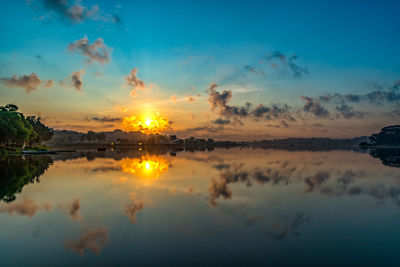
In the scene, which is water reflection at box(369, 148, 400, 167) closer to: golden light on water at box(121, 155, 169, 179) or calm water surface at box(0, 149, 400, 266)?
calm water surface at box(0, 149, 400, 266)

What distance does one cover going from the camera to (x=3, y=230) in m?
13.6

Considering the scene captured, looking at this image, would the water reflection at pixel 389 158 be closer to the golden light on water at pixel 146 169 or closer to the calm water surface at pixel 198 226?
the calm water surface at pixel 198 226

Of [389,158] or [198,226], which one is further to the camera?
[389,158]

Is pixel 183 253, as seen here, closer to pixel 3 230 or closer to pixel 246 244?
pixel 246 244

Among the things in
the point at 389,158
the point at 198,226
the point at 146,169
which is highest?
the point at 146,169

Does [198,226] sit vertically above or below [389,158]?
above

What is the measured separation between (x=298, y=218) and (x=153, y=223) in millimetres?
9120

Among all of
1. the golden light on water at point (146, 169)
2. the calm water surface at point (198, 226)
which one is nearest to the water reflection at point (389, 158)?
the calm water surface at point (198, 226)

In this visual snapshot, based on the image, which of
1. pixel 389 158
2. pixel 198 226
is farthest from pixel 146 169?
pixel 389 158

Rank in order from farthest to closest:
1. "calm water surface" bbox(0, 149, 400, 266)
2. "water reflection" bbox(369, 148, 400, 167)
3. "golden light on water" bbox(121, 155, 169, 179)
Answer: "water reflection" bbox(369, 148, 400, 167), "golden light on water" bbox(121, 155, 169, 179), "calm water surface" bbox(0, 149, 400, 266)

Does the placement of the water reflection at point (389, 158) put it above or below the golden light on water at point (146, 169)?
below

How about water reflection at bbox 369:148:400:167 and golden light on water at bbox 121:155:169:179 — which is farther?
water reflection at bbox 369:148:400:167

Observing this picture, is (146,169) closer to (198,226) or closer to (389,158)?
(198,226)

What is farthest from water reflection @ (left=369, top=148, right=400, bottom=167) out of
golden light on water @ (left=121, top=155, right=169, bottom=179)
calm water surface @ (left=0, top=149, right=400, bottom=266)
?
golden light on water @ (left=121, top=155, right=169, bottom=179)
